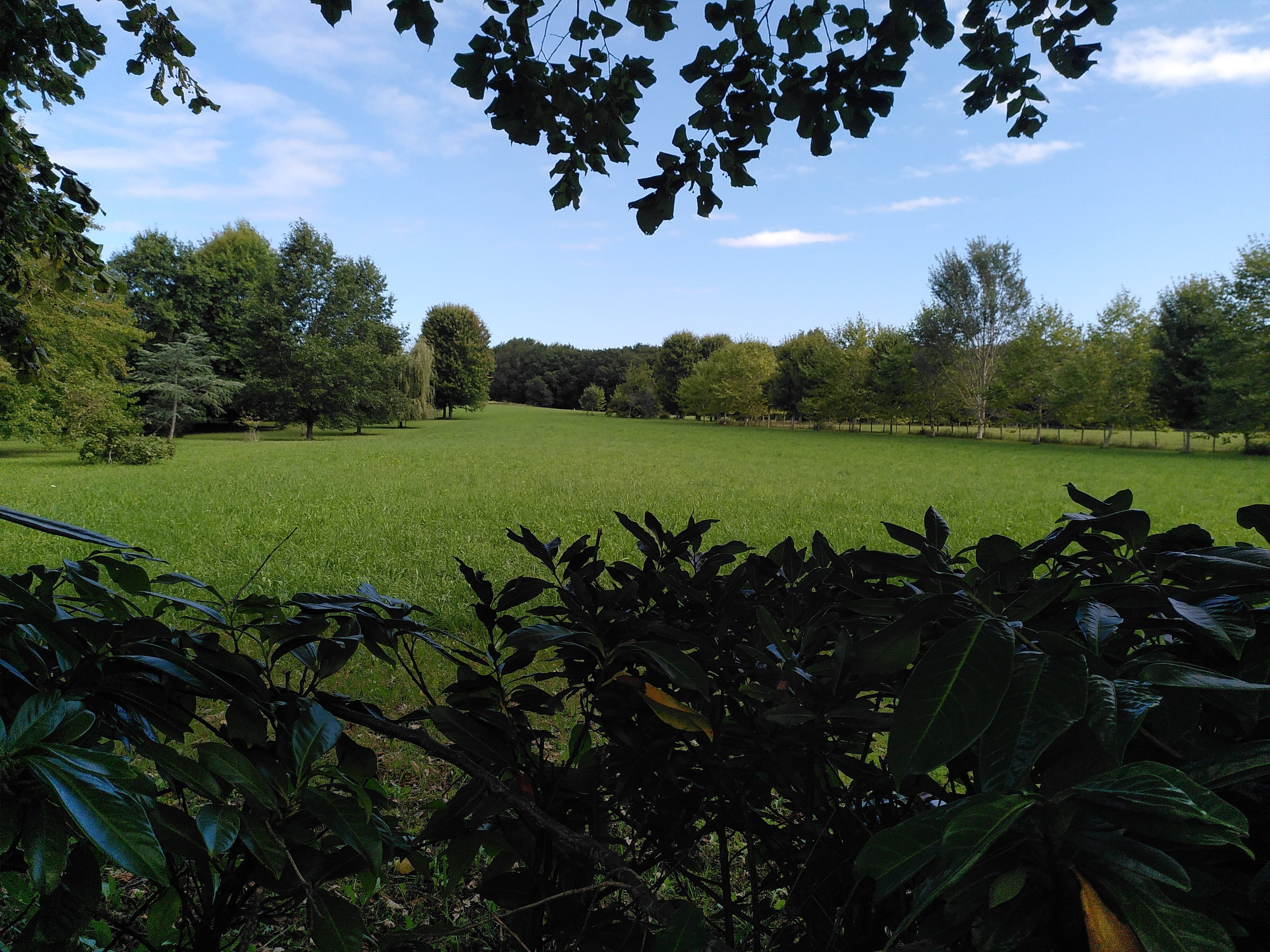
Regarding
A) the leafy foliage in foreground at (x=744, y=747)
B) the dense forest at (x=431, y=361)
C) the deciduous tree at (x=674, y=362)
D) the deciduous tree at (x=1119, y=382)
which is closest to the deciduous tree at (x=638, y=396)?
the deciduous tree at (x=674, y=362)

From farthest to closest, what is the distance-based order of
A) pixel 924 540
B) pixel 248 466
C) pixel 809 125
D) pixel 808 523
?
pixel 248 466, pixel 808 523, pixel 809 125, pixel 924 540

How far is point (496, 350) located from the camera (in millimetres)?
86812

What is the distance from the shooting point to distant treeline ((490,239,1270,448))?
26000 mm

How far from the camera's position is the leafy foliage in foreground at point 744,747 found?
0.40m

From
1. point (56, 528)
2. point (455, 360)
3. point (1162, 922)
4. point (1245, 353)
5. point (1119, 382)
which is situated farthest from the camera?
point (455, 360)

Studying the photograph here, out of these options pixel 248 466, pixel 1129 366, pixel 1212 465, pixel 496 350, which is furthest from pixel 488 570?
pixel 496 350

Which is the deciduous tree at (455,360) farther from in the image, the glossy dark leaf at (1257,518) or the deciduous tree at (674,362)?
the glossy dark leaf at (1257,518)

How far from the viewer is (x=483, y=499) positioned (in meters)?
11.6

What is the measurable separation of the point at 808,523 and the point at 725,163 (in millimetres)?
8166

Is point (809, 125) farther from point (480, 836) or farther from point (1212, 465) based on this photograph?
point (1212, 465)

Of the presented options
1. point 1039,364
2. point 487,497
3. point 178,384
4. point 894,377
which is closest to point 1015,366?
point 1039,364

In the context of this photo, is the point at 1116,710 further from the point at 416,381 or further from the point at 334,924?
the point at 416,381

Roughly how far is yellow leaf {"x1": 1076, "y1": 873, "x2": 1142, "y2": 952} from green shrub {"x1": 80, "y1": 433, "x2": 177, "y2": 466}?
19858 mm

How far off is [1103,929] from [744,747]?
1.60 feet
